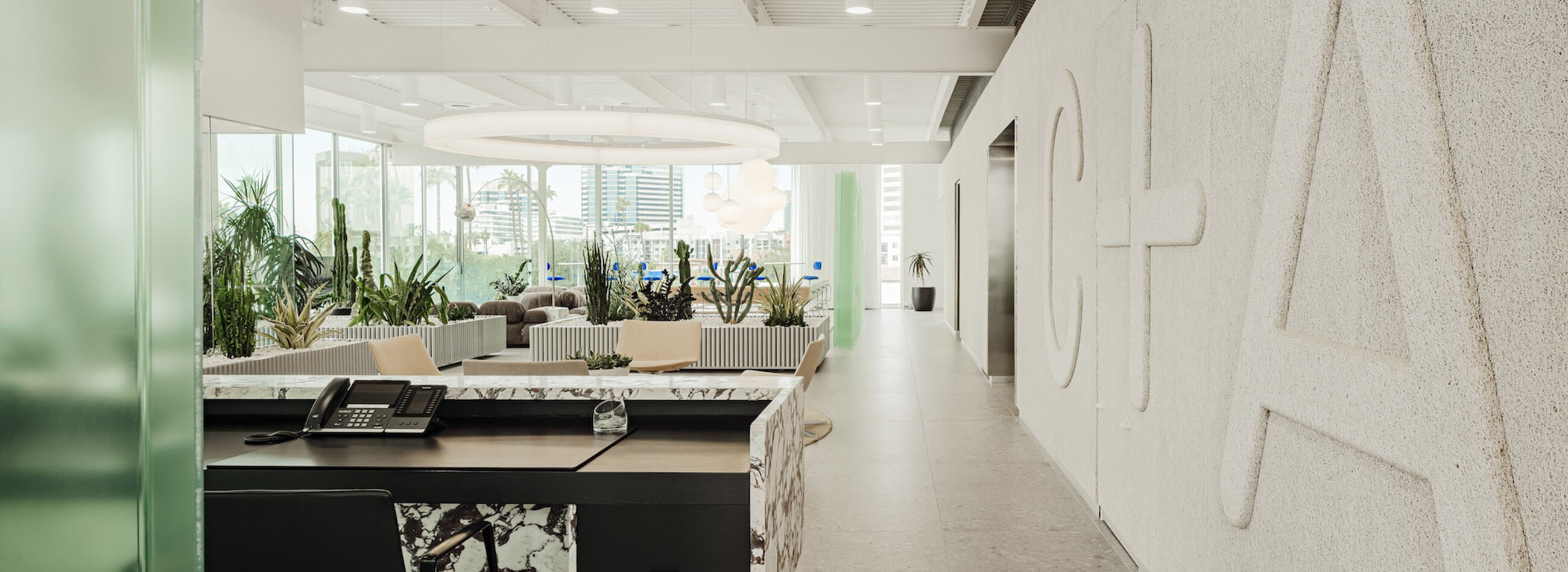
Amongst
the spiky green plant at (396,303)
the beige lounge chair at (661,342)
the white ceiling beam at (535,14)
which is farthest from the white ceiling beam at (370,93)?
the beige lounge chair at (661,342)

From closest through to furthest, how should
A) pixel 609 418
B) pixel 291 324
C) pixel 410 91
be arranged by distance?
pixel 609 418 → pixel 291 324 → pixel 410 91

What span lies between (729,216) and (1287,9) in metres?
9.30

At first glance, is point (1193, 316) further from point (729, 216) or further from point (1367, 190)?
point (729, 216)

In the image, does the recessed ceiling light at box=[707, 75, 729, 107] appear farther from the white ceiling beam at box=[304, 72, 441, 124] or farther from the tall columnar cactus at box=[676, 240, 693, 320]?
the white ceiling beam at box=[304, 72, 441, 124]

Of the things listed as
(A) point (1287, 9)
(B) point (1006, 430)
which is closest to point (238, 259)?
(B) point (1006, 430)

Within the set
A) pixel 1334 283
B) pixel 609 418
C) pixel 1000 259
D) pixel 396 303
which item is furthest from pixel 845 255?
pixel 1334 283

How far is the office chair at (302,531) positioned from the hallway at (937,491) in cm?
186

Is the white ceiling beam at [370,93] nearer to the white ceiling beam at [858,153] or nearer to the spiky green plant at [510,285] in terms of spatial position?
the spiky green plant at [510,285]

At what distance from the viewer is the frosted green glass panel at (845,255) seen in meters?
10.6

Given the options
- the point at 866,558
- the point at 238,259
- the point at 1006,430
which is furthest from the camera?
the point at 1006,430

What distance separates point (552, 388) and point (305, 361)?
12.2 ft

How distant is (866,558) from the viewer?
332 cm

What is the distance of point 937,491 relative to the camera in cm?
424

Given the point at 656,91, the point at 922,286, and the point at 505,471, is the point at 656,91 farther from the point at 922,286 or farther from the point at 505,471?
the point at 505,471
